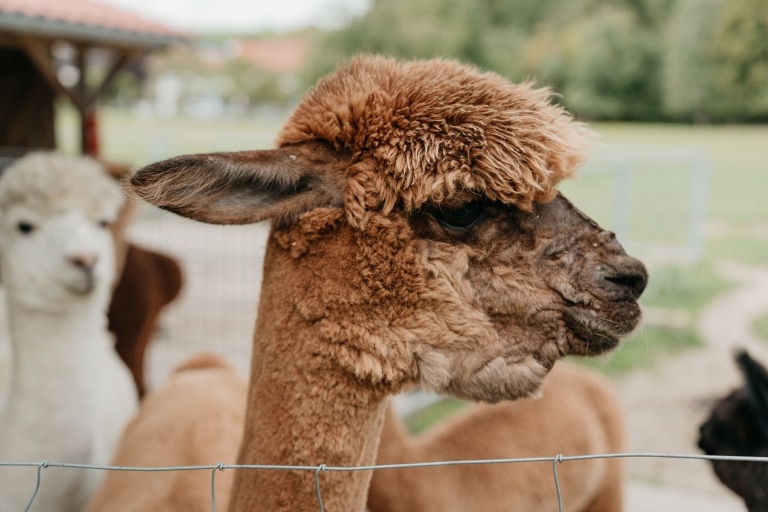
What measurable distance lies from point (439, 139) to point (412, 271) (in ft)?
1.08

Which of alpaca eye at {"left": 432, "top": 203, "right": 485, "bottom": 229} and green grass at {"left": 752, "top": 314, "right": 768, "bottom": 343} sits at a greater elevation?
alpaca eye at {"left": 432, "top": 203, "right": 485, "bottom": 229}

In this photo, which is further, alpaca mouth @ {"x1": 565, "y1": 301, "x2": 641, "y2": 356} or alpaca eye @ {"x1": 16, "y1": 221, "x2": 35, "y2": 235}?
alpaca eye @ {"x1": 16, "y1": 221, "x2": 35, "y2": 235}

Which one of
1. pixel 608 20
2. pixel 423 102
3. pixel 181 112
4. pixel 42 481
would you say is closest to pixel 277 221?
pixel 423 102

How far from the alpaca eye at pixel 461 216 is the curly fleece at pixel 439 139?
5 centimetres

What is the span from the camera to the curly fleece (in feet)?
5.78

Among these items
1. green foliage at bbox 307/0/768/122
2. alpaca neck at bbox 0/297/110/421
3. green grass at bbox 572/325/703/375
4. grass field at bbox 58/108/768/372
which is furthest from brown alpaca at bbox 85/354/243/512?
green foliage at bbox 307/0/768/122

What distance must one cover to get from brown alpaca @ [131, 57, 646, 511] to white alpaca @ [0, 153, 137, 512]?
132 centimetres

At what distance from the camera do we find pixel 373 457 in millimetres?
1977

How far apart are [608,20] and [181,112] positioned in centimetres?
3682

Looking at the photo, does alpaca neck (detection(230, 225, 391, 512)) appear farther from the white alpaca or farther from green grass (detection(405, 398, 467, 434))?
green grass (detection(405, 398, 467, 434))

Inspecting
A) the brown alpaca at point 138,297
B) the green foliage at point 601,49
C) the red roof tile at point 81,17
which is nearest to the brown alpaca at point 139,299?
the brown alpaca at point 138,297

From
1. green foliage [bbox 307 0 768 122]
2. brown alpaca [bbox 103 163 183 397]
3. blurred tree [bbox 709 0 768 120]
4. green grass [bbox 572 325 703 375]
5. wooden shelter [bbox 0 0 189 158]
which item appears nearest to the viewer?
brown alpaca [bbox 103 163 183 397]

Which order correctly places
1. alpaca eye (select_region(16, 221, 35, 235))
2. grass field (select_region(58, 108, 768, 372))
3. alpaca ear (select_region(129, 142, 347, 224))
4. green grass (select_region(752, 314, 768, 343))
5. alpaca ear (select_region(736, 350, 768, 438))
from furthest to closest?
1. green grass (select_region(752, 314, 768, 343))
2. grass field (select_region(58, 108, 768, 372))
3. alpaca eye (select_region(16, 221, 35, 235))
4. alpaca ear (select_region(736, 350, 768, 438))
5. alpaca ear (select_region(129, 142, 347, 224))

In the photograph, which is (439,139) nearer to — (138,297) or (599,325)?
(599,325)
